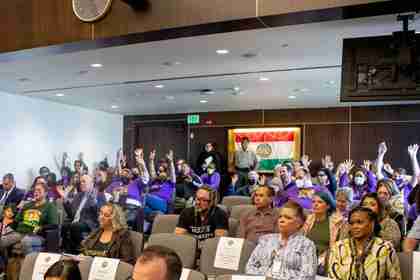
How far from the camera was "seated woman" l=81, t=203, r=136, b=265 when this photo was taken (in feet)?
11.7

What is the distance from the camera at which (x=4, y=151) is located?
29.5 ft

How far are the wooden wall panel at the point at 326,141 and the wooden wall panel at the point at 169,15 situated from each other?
7511mm

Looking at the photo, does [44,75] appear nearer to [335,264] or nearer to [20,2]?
[20,2]

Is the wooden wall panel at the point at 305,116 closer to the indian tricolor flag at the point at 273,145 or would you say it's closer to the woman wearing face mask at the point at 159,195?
the indian tricolor flag at the point at 273,145

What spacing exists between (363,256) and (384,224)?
0.97 meters

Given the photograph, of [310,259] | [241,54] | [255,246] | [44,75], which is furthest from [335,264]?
[44,75]

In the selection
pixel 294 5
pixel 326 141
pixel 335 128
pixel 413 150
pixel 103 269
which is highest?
pixel 294 5

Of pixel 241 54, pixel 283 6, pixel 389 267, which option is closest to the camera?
pixel 389 267

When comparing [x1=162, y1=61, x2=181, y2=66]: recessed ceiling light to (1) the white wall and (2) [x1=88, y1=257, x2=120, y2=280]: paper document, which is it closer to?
(2) [x1=88, y1=257, x2=120, y2=280]: paper document

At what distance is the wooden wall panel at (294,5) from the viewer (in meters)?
2.95

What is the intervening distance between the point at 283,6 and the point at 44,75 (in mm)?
5204

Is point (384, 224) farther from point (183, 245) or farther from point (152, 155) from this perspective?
point (152, 155)

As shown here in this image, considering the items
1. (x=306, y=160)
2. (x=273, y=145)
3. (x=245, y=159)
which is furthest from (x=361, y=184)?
(x=245, y=159)

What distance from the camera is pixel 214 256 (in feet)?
10.8
